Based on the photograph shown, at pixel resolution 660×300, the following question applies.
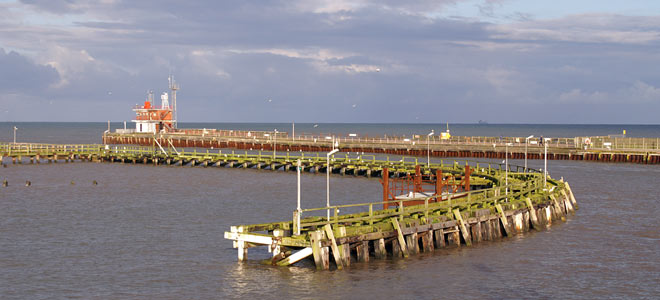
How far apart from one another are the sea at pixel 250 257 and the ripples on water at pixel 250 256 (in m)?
0.06

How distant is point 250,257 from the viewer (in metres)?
32.4

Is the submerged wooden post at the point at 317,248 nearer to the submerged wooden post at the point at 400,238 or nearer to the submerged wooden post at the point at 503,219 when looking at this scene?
the submerged wooden post at the point at 400,238

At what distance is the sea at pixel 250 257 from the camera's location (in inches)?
1085

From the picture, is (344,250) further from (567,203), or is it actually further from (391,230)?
(567,203)

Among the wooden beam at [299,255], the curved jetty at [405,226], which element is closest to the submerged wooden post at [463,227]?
the curved jetty at [405,226]

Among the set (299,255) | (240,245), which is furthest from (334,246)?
(240,245)

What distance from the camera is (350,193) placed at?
60562 mm

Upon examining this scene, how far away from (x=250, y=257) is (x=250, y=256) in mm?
189

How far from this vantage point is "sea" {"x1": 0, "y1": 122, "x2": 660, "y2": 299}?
90.4 ft

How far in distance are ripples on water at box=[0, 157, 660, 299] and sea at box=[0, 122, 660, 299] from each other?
0.06 m

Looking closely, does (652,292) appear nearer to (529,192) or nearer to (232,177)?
(529,192)

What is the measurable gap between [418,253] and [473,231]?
14.3 ft

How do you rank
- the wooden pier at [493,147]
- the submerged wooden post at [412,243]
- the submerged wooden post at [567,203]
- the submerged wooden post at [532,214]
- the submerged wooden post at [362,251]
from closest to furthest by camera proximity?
the submerged wooden post at [362,251] → the submerged wooden post at [412,243] → the submerged wooden post at [532,214] → the submerged wooden post at [567,203] → the wooden pier at [493,147]

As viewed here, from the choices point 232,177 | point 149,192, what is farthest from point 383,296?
point 232,177
